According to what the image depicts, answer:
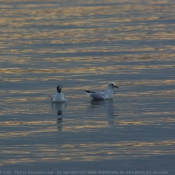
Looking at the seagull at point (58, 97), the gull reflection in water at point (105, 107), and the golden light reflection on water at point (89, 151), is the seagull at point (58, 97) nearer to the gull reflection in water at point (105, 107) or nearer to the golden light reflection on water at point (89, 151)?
the gull reflection in water at point (105, 107)

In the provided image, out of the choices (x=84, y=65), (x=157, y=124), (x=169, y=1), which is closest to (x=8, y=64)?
(x=84, y=65)

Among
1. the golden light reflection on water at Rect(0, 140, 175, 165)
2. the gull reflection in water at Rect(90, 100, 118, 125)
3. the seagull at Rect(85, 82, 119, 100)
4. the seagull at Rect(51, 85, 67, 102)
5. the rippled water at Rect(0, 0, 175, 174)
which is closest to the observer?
the golden light reflection on water at Rect(0, 140, 175, 165)

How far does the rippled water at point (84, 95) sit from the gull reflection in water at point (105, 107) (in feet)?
0.09

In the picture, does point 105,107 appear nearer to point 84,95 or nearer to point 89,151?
point 84,95

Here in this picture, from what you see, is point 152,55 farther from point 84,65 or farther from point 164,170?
point 164,170

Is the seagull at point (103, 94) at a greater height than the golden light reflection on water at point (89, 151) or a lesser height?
greater

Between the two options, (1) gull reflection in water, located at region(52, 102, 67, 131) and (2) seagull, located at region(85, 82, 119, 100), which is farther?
(2) seagull, located at region(85, 82, 119, 100)

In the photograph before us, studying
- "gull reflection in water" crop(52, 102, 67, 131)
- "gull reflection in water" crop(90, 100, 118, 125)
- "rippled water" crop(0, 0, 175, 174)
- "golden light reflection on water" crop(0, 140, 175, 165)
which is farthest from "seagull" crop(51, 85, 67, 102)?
"golden light reflection on water" crop(0, 140, 175, 165)

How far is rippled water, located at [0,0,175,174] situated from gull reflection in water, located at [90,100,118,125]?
3cm

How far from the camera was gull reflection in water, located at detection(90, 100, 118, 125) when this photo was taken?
16636mm

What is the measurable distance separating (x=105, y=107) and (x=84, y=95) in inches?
51.8

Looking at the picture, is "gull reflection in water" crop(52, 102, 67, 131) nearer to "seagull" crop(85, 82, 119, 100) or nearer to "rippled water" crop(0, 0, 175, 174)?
"rippled water" crop(0, 0, 175, 174)

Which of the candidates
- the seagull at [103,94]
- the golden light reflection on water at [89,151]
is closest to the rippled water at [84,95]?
the golden light reflection on water at [89,151]

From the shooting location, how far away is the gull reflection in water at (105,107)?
1664 cm
